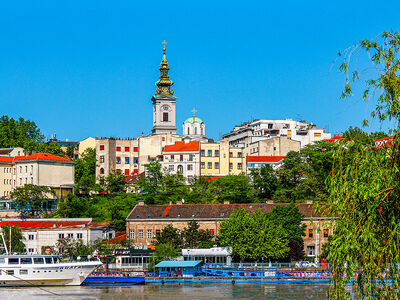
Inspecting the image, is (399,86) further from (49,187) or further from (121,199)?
(49,187)

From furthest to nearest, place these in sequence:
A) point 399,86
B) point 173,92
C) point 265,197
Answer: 1. point 173,92
2. point 265,197
3. point 399,86

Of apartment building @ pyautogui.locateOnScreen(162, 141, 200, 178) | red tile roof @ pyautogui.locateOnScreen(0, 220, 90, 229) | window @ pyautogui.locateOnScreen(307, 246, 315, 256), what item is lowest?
window @ pyautogui.locateOnScreen(307, 246, 315, 256)

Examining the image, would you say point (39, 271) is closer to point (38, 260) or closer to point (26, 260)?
point (38, 260)

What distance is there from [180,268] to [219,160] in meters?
50.6

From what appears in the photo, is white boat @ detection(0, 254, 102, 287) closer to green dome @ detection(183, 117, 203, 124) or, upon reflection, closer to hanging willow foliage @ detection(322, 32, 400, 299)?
hanging willow foliage @ detection(322, 32, 400, 299)

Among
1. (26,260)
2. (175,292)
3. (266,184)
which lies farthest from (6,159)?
(175,292)

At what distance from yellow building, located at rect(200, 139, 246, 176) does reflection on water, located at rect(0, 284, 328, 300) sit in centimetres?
5301

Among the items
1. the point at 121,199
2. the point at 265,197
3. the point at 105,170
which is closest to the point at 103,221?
the point at 121,199

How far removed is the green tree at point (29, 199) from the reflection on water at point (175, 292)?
3134 centimetres

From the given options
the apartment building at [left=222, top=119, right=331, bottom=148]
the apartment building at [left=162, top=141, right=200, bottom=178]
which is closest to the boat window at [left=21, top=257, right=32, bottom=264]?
the apartment building at [left=162, top=141, right=200, bottom=178]

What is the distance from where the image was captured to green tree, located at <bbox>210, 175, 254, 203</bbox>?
95938 millimetres

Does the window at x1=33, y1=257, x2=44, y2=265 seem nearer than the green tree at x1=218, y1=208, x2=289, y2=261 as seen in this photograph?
Yes

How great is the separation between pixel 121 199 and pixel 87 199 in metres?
8.78

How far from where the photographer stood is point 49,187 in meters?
106
